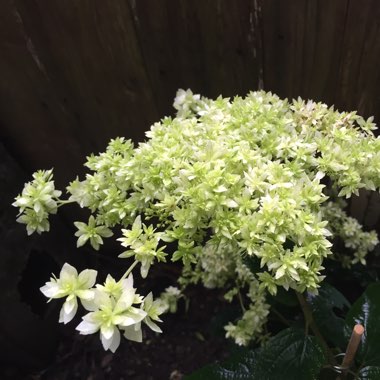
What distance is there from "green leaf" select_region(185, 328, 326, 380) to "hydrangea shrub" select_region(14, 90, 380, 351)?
0.28 m

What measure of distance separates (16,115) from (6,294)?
26.5 inches

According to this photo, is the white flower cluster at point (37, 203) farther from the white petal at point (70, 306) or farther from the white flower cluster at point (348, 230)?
the white flower cluster at point (348, 230)

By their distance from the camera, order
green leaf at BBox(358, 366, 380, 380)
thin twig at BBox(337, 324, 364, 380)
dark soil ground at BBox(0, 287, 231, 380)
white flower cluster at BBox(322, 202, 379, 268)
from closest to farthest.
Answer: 1. thin twig at BBox(337, 324, 364, 380)
2. green leaf at BBox(358, 366, 380, 380)
3. white flower cluster at BBox(322, 202, 379, 268)
4. dark soil ground at BBox(0, 287, 231, 380)

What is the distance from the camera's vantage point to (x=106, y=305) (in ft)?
2.63

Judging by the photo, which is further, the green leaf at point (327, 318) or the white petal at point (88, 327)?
the green leaf at point (327, 318)

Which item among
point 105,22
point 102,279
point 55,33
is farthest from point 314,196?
point 102,279

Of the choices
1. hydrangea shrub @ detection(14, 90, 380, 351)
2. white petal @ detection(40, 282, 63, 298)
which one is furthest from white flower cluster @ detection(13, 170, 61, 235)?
white petal @ detection(40, 282, 63, 298)

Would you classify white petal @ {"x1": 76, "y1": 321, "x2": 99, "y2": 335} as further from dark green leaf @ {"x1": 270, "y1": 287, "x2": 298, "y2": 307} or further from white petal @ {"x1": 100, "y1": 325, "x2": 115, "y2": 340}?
dark green leaf @ {"x1": 270, "y1": 287, "x2": 298, "y2": 307}

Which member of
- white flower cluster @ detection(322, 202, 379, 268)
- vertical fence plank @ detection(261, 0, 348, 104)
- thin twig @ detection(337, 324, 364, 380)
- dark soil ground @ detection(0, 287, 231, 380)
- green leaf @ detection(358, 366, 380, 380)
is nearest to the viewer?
thin twig @ detection(337, 324, 364, 380)

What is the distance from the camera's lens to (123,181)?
101 cm

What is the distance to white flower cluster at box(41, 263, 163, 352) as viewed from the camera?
0.79m

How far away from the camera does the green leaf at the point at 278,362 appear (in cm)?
116

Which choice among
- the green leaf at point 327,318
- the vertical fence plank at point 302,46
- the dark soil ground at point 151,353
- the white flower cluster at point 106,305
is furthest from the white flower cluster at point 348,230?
the white flower cluster at point 106,305

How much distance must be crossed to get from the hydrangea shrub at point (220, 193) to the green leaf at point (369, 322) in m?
0.33
